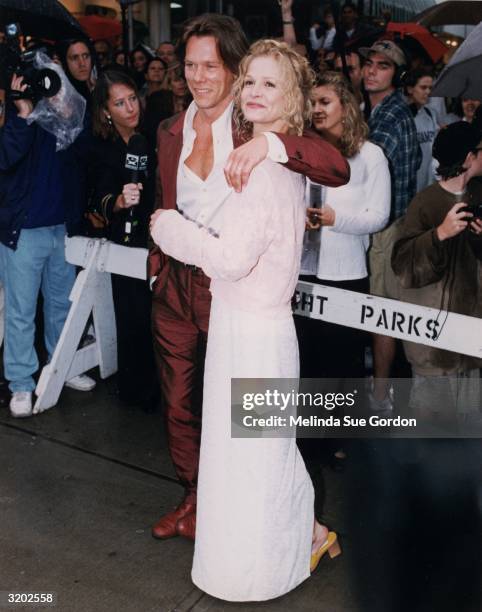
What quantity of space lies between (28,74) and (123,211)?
87cm

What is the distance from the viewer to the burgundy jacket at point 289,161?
7.61 feet

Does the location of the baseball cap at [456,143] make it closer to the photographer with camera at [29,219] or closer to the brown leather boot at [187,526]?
the photographer with camera at [29,219]

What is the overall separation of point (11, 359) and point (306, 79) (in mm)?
2721

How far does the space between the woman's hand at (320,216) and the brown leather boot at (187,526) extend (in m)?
1.44

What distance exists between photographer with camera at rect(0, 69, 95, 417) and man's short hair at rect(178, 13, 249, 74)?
149cm

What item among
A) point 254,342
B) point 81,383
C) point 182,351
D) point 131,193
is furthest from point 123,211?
point 254,342

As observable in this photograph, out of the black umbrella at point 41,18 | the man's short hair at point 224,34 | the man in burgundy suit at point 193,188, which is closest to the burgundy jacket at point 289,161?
the man in burgundy suit at point 193,188

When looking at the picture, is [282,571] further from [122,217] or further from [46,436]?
[122,217]

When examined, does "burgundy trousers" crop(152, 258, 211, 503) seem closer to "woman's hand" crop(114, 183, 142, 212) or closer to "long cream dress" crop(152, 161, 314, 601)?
"long cream dress" crop(152, 161, 314, 601)

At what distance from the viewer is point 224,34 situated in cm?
269

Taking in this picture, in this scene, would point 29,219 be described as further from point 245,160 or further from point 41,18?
point 245,160

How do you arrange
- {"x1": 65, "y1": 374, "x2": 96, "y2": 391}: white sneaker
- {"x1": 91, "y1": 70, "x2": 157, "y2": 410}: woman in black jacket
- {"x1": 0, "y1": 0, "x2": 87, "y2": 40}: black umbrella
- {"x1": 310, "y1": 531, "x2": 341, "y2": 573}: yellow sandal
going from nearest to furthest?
{"x1": 310, "y1": 531, "x2": 341, "y2": 573}: yellow sandal → {"x1": 91, "y1": 70, "x2": 157, "y2": 410}: woman in black jacket → {"x1": 65, "y1": 374, "x2": 96, "y2": 391}: white sneaker → {"x1": 0, "y1": 0, "x2": 87, "y2": 40}: black umbrella

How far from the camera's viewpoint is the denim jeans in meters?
4.19

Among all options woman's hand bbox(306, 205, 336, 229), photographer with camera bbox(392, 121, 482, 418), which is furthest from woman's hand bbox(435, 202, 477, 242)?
woman's hand bbox(306, 205, 336, 229)
